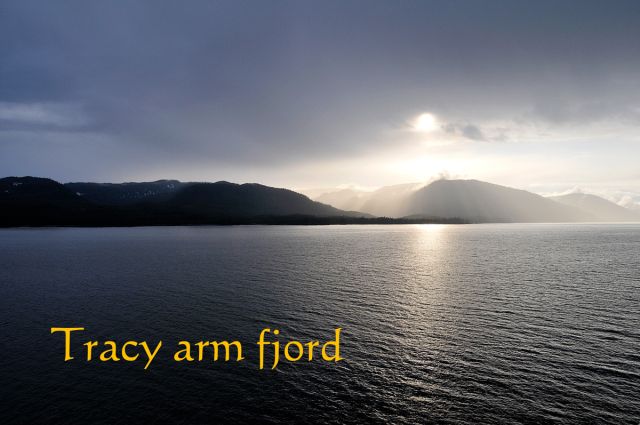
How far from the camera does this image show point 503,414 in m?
30.3

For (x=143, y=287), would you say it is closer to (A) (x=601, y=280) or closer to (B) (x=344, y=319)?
(B) (x=344, y=319)

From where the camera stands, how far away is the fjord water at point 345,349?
31422 mm

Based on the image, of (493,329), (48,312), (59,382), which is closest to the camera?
(59,382)

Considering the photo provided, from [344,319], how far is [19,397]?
4064cm

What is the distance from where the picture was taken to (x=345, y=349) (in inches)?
1763

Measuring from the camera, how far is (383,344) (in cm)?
4647

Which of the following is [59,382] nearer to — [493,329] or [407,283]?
[493,329]

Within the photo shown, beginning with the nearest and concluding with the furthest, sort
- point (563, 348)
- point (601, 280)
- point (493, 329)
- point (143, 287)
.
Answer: point (563, 348)
point (493, 329)
point (143, 287)
point (601, 280)

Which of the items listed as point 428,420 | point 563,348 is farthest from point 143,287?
point 563,348

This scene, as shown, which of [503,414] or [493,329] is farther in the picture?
[493,329]

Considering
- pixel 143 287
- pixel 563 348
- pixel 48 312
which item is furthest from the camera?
pixel 143 287

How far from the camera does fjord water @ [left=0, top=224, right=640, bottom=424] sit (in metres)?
31.4

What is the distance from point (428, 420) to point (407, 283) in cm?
6179

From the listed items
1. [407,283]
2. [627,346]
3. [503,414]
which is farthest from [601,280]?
[503,414]
